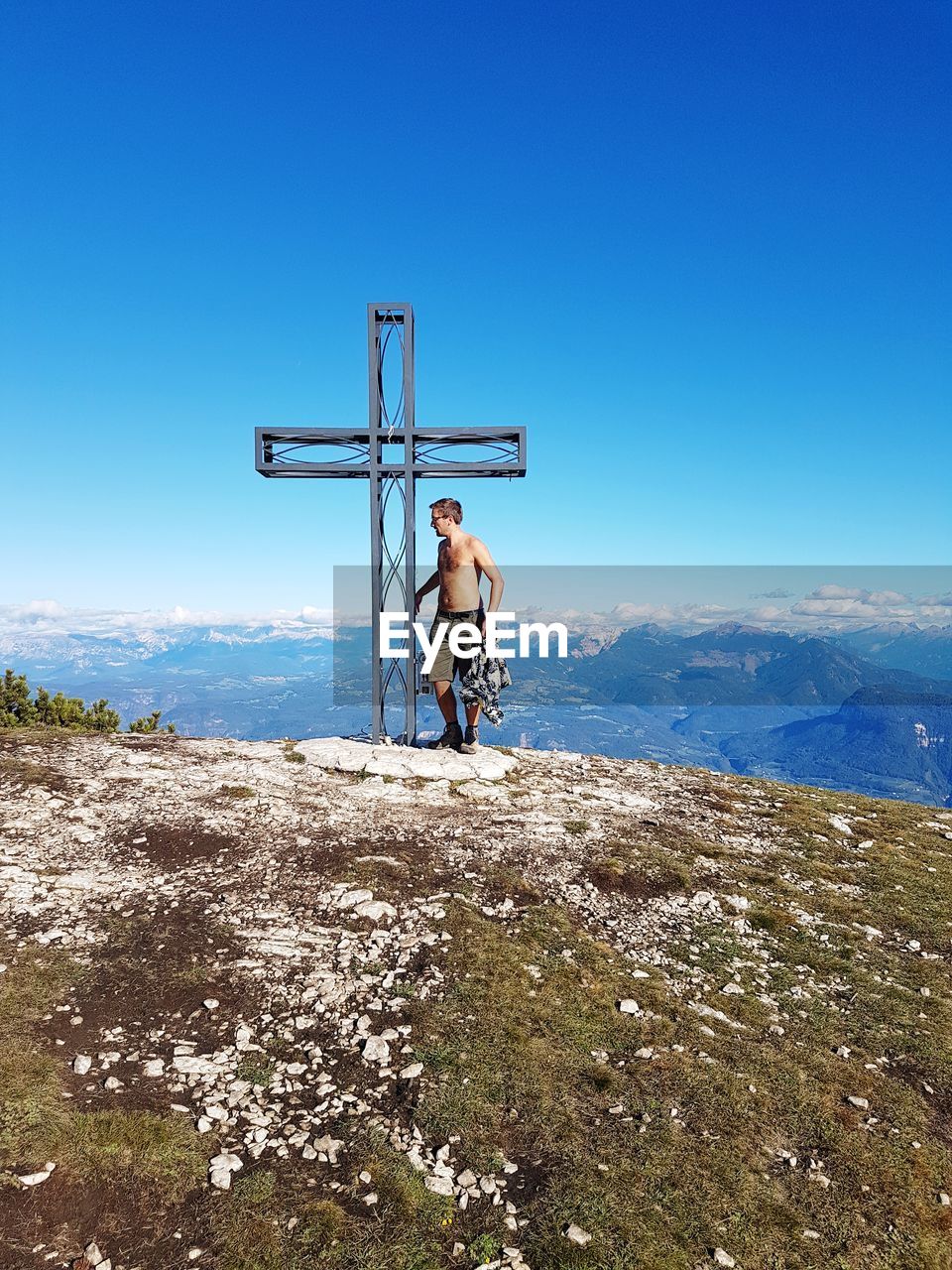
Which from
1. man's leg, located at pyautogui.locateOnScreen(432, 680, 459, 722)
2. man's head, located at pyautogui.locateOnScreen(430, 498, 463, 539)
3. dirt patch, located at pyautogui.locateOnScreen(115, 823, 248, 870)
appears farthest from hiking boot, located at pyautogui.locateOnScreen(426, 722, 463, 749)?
dirt patch, located at pyautogui.locateOnScreen(115, 823, 248, 870)

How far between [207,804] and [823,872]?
26.4 feet

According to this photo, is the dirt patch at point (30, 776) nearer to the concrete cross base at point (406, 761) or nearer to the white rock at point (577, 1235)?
the concrete cross base at point (406, 761)

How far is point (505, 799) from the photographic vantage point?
31.6 ft

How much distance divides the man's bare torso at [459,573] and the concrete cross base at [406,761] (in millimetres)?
2802

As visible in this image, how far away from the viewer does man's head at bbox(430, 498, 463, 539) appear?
38.5 feet

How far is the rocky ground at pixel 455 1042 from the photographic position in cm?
321

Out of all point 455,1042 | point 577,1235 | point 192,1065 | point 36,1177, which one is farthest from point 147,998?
point 577,1235

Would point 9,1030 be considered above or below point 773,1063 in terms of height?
above

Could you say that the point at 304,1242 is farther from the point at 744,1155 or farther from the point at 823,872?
the point at 823,872

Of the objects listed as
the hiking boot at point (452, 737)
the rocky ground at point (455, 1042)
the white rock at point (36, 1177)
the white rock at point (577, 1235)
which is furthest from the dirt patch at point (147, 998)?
the hiking boot at point (452, 737)

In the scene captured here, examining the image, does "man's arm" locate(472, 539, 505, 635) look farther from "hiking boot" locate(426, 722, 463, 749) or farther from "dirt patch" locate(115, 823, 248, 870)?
"dirt patch" locate(115, 823, 248, 870)

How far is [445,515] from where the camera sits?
38.5ft

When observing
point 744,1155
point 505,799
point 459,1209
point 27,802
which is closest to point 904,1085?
point 744,1155

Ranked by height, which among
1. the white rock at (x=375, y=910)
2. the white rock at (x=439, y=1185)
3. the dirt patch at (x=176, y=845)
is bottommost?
the white rock at (x=439, y=1185)
